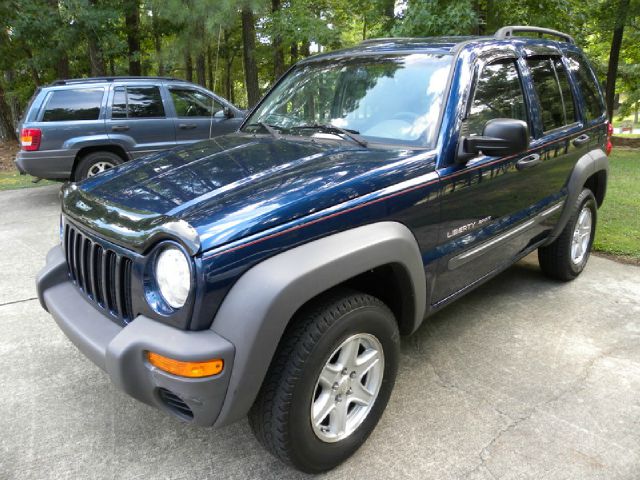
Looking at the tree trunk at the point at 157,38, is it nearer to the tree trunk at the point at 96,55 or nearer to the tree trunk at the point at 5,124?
the tree trunk at the point at 96,55

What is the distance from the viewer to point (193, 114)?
8664 millimetres

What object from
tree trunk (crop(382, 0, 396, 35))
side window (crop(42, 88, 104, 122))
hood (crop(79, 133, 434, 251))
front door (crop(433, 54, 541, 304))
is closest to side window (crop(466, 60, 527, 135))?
front door (crop(433, 54, 541, 304))

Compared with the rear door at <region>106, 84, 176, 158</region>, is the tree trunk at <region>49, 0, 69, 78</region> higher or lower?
higher

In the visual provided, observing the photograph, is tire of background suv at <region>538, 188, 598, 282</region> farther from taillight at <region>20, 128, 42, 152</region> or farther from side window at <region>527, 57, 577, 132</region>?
taillight at <region>20, 128, 42, 152</region>

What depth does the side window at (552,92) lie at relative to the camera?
358 cm

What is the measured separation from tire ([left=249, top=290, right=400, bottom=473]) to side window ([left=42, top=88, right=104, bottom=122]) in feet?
22.9

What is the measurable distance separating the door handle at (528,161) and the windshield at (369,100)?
2.57ft

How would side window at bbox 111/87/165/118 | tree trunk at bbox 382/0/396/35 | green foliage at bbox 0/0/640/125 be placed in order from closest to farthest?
green foliage at bbox 0/0/640/125
side window at bbox 111/87/165/118
tree trunk at bbox 382/0/396/35

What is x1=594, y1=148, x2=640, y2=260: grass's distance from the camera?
520 cm

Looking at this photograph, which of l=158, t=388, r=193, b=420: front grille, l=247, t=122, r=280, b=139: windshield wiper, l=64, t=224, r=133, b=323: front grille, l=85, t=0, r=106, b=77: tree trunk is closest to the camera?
l=158, t=388, r=193, b=420: front grille

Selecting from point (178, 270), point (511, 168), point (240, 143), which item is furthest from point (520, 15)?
point (178, 270)

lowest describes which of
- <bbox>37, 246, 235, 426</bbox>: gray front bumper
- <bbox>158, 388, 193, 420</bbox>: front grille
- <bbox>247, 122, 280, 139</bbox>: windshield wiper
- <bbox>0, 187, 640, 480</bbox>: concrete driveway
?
<bbox>0, 187, 640, 480</bbox>: concrete driveway

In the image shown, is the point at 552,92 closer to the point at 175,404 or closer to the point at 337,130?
the point at 337,130

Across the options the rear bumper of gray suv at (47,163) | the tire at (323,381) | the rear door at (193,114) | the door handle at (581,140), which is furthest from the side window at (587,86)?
the rear bumper of gray suv at (47,163)
